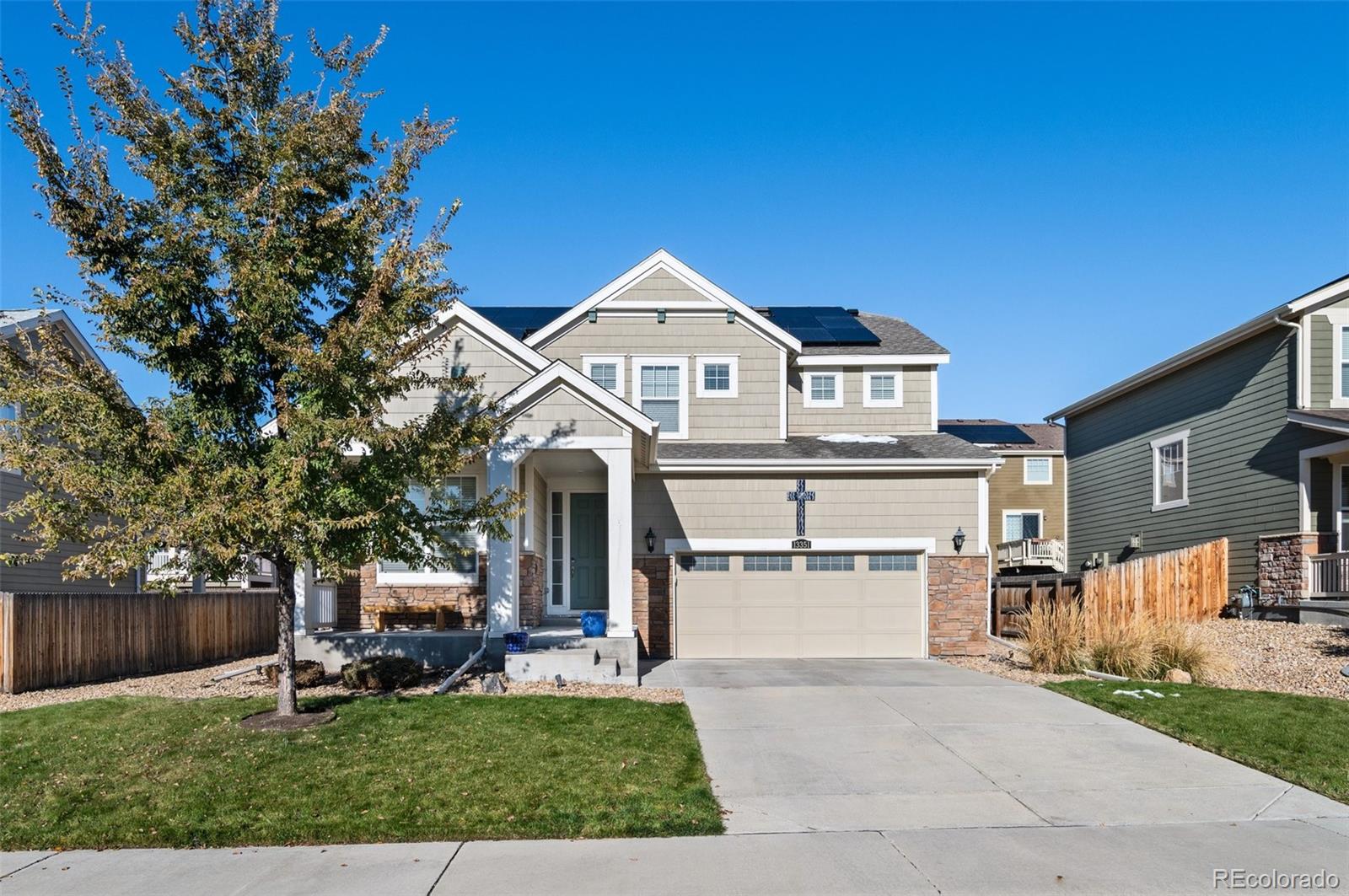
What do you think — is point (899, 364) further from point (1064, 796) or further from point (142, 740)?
point (142, 740)

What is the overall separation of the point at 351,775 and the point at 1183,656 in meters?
10.5

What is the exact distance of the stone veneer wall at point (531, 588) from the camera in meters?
14.9

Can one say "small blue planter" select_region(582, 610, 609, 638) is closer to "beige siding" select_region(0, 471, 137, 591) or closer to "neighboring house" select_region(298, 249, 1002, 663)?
"neighboring house" select_region(298, 249, 1002, 663)

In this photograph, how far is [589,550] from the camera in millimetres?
17766

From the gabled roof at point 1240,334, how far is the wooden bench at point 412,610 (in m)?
15.2

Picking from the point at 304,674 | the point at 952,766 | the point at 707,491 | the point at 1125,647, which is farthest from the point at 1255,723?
the point at 304,674

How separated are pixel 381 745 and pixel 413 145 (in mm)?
5928

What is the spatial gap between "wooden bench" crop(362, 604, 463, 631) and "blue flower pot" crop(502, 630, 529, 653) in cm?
177

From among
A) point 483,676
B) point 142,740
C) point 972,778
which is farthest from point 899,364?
point 142,740

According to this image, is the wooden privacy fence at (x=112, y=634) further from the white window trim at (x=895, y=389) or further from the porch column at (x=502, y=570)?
the white window trim at (x=895, y=389)

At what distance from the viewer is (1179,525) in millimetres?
21250

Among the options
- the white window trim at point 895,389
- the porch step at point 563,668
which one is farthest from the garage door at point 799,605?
the porch step at point 563,668

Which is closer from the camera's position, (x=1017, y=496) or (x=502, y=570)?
(x=502, y=570)

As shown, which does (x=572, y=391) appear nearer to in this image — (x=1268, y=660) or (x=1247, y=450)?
(x=1268, y=660)
